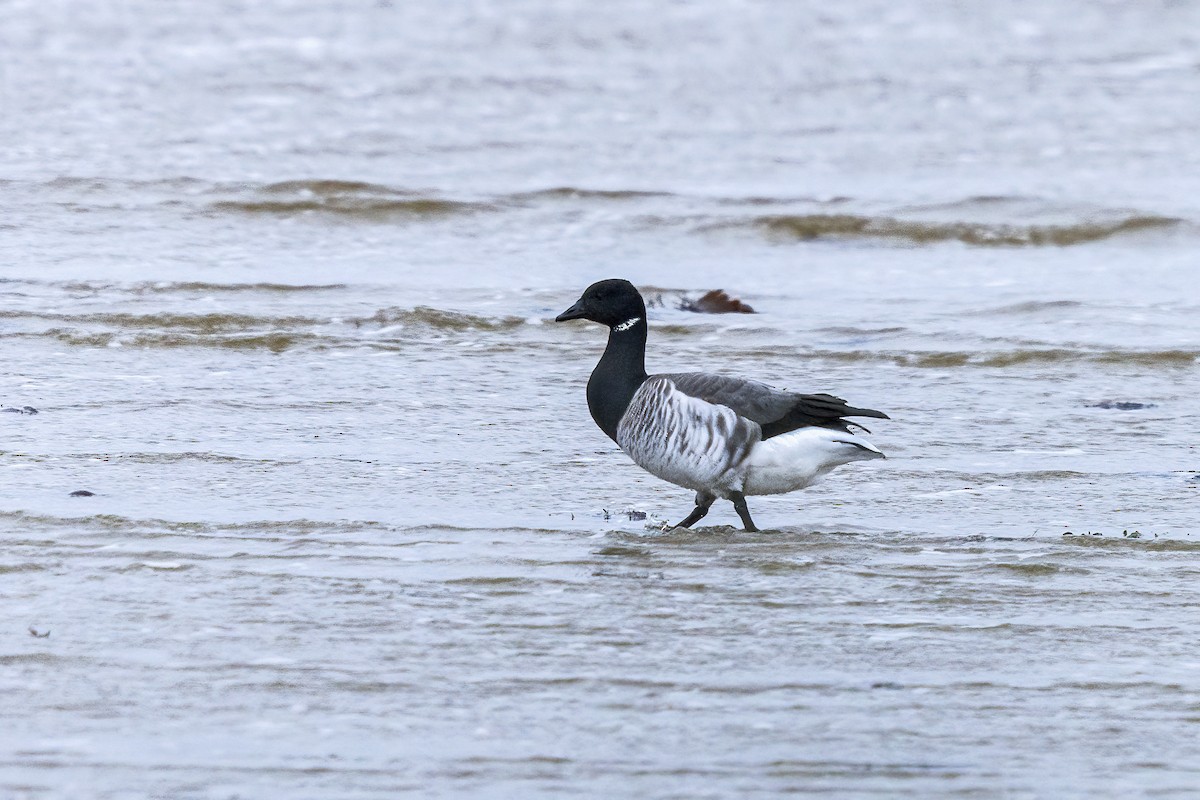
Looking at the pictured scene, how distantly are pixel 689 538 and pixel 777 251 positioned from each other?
750 cm

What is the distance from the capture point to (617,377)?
7.47 meters

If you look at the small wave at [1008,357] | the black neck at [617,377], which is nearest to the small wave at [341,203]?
the small wave at [1008,357]

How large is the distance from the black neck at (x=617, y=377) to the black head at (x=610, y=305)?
0.05 m

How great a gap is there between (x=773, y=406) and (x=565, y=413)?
2.20 m

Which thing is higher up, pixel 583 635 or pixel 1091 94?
pixel 1091 94

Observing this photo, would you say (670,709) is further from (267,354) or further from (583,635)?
(267,354)

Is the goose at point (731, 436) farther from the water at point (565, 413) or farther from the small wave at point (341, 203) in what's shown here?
the small wave at point (341, 203)

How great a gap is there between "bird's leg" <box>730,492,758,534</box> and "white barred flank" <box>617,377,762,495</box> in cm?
4

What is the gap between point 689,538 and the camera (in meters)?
7.02

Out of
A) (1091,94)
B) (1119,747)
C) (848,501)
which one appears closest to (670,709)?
(1119,747)

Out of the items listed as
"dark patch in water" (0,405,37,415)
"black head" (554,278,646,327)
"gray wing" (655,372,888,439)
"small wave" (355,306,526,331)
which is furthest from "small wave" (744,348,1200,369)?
"dark patch in water" (0,405,37,415)

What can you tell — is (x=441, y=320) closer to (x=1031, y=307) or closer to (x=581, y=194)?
(x=1031, y=307)

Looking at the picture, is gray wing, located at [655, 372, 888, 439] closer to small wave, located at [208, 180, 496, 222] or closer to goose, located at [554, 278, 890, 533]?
goose, located at [554, 278, 890, 533]

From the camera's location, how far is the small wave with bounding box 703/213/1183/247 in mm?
14594
